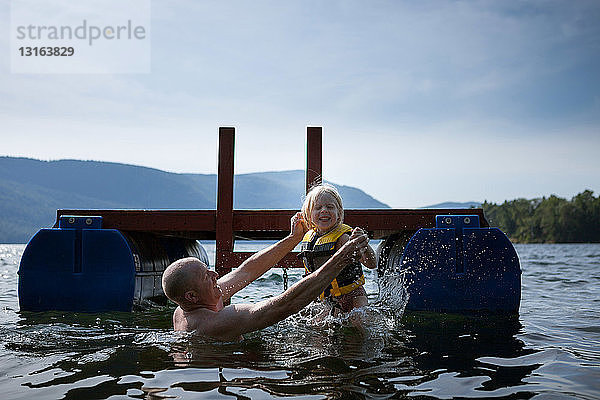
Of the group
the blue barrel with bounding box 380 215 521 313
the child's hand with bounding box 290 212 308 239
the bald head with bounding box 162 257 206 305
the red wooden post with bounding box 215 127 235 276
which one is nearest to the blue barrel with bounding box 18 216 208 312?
the red wooden post with bounding box 215 127 235 276

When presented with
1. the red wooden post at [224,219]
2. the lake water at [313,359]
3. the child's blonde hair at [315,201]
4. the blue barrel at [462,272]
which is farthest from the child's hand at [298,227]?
the red wooden post at [224,219]

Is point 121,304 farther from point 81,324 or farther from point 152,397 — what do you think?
point 152,397

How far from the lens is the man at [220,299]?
3441 millimetres

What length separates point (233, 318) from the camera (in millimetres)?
3863

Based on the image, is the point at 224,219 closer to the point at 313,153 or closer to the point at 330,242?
the point at 313,153

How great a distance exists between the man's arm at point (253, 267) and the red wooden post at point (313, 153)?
7.08ft

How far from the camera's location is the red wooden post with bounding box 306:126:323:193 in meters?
7.15

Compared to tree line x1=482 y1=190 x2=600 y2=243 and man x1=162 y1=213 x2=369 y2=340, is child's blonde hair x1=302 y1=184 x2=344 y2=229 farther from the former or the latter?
tree line x1=482 y1=190 x2=600 y2=243

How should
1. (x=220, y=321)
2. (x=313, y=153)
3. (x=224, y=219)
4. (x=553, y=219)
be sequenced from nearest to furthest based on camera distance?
(x=220, y=321) < (x=224, y=219) < (x=313, y=153) < (x=553, y=219)

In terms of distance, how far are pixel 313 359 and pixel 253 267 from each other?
4.00ft

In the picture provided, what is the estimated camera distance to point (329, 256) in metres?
5.21

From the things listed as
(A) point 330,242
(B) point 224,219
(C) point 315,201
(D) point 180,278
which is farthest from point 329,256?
(B) point 224,219

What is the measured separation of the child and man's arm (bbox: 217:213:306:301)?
1.07ft

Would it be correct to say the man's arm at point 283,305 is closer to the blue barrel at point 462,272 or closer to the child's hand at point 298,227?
the child's hand at point 298,227
